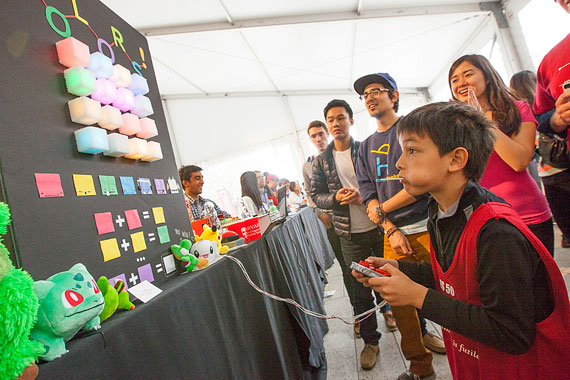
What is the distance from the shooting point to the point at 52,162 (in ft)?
2.73

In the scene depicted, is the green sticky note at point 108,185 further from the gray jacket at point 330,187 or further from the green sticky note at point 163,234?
the gray jacket at point 330,187

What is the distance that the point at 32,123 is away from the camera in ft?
2.63

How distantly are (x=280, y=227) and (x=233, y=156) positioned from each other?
263 inches

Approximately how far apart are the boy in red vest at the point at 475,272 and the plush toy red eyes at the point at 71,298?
0.68m

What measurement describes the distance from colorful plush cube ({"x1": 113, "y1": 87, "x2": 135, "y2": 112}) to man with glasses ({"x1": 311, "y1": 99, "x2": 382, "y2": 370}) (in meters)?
1.24

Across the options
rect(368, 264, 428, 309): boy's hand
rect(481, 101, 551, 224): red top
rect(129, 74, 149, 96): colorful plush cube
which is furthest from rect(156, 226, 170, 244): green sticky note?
rect(481, 101, 551, 224): red top

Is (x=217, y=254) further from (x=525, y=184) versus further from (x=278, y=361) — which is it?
(x=525, y=184)

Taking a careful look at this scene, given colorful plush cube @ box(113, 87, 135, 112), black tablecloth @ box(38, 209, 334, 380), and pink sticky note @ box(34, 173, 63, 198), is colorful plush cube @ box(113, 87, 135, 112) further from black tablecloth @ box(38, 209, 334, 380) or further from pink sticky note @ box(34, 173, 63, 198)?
black tablecloth @ box(38, 209, 334, 380)

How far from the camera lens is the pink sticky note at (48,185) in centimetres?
78

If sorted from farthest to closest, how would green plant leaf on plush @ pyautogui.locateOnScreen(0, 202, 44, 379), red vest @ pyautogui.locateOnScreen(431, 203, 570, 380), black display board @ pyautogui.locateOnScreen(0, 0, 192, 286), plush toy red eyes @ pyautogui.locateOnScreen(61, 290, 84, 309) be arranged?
1. black display board @ pyautogui.locateOnScreen(0, 0, 192, 286)
2. red vest @ pyautogui.locateOnScreen(431, 203, 570, 380)
3. plush toy red eyes @ pyautogui.locateOnScreen(61, 290, 84, 309)
4. green plant leaf on plush @ pyautogui.locateOnScreen(0, 202, 44, 379)

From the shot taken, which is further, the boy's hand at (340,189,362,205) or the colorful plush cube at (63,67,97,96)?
the boy's hand at (340,189,362,205)

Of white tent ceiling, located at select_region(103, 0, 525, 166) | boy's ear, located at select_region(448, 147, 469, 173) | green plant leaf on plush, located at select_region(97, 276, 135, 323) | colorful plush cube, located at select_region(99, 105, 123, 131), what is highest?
white tent ceiling, located at select_region(103, 0, 525, 166)

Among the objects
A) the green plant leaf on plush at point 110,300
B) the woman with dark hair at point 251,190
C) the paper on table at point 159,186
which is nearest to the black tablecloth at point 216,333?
the green plant leaf on plush at point 110,300

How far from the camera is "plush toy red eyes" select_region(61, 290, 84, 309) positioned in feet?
1.71
